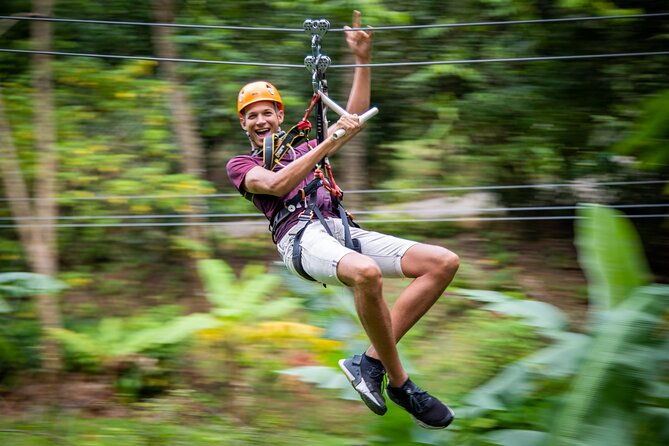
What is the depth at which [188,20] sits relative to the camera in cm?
730

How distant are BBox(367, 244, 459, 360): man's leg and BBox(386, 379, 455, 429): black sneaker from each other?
0.63ft

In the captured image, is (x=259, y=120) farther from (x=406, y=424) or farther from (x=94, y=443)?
(x=94, y=443)

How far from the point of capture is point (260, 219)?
7227 mm

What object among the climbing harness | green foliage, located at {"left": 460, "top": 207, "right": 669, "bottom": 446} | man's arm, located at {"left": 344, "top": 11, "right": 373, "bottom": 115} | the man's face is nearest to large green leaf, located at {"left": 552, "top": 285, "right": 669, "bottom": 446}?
green foliage, located at {"left": 460, "top": 207, "right": 669, "bottom": 446}

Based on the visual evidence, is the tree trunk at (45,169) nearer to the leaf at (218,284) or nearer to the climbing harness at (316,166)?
the leaf at (218,284)

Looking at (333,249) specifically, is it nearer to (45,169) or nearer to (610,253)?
(610,253)

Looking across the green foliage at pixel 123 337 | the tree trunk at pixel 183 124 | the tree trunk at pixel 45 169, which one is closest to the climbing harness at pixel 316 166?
the green foliage at pixel 123 337

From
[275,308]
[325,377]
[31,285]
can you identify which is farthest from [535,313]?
[31,285]

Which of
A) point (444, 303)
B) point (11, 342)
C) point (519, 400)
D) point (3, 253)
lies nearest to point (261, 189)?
point (519, 400)

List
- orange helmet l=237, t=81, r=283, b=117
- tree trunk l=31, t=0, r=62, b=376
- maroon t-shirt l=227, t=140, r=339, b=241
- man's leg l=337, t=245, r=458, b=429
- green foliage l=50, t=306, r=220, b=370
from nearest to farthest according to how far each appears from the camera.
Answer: man's leg l=337, t=245, r=458, b=429 < maroon t-shirt l=227, t=140, r=339, b=241 < orange helmet l=237, t=81, r=283, b=117 < green foliage l=50, t=306, r=220, b=370 < tree trunk l=31, t=0, r=62, b=376

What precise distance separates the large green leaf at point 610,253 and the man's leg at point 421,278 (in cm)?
61

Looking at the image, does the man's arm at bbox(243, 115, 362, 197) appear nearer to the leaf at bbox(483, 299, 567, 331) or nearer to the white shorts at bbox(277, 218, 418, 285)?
the white shorts at bbox(277, 218, 418, 285)

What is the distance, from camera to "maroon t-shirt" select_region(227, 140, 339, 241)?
3891 mm

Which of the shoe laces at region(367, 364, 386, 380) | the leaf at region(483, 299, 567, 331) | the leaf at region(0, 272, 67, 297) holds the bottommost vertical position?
the leaf at region(0, 272, 67, 297)
